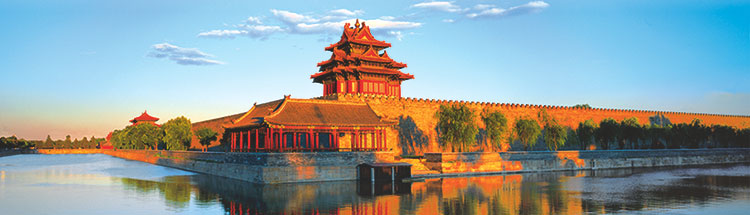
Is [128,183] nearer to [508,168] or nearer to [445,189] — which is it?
[445,189]

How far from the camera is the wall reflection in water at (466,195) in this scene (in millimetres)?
17344

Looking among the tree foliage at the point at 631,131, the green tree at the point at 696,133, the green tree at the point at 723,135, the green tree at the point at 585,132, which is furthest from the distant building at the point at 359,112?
the green tree at the point at 723,135

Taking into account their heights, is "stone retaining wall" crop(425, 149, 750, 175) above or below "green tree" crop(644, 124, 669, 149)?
below

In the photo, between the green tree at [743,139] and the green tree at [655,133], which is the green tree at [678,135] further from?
the green tree at [743,139]

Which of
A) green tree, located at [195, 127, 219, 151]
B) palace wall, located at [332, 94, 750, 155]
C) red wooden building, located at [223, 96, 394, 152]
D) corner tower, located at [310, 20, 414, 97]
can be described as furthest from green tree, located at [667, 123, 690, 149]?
green tree, located at [195, 127, 219, 151]

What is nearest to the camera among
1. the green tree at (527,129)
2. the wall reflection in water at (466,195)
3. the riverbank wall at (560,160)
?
the wall reflection in water at (466,195)

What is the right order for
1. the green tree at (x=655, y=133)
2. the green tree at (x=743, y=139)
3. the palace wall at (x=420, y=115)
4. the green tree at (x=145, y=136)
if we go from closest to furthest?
the palace wall at (x=420, y=115)
the green tree at (x=655, y=133)
the green tree at (x=743, y=139)
the green tree at (x=145, y=136)

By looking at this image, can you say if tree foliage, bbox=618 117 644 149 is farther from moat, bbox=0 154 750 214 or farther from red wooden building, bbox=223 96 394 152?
red wooden building, bbox=223 96 394 152

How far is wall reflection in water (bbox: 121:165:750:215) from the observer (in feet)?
56.9

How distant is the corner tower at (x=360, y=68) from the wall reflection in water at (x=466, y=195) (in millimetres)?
14339

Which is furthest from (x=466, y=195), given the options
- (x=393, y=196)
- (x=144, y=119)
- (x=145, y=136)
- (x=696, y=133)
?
(x=144, y=119)

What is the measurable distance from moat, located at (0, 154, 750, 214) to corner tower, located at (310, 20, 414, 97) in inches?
565

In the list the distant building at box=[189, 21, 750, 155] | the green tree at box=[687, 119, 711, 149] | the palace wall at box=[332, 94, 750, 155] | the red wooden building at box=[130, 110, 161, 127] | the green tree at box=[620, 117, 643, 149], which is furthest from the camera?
the red wooden building at box=[130, 110, 161, 127]

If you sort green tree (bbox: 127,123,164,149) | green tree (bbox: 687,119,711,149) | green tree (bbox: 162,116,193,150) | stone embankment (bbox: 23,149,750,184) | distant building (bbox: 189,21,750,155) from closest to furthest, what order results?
stone embankment (bbox: 23,149,750,184)
distant building (bbox: 189,21,750,155)
green tree (bbox: 162,116,193,150)
green tree (bbox: 687,119,711,149)
green tree (bbox: 127,123,164,149)
